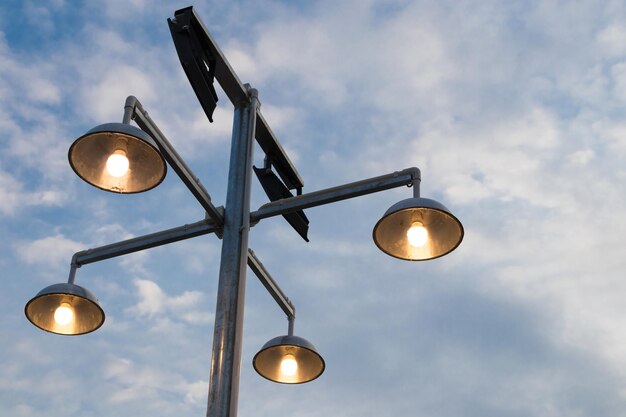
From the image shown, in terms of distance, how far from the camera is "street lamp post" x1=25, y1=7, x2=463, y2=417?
20.9 ft

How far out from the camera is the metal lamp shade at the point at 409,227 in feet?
23.1

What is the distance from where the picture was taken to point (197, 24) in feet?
23.3

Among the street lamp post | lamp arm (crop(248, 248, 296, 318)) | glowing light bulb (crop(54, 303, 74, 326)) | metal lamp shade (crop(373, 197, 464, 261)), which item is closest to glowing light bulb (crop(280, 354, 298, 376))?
the street lamp post

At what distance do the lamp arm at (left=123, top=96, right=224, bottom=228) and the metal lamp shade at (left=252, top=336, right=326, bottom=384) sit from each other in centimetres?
164

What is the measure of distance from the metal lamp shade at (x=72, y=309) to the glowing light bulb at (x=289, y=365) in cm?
170

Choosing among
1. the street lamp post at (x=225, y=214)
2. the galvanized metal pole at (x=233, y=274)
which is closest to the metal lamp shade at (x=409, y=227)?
the street lamp post at (x=225, y=214)

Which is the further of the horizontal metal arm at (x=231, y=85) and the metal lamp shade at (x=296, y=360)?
the metal lamp shade at (x=296, y=360)

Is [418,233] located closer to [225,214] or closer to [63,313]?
[225,214]

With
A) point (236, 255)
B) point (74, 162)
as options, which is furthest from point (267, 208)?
point (74, 162)

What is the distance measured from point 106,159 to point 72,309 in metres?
1.83

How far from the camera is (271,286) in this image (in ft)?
26.0

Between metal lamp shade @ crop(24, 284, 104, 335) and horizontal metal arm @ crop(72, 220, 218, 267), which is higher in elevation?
horizontal metal arm @ crop(72, 220, 218, 267)

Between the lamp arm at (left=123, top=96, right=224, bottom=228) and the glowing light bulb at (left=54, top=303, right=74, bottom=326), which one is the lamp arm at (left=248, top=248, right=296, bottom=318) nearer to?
the lamp arm at (left=123, top=96, right=224, bottom=228)

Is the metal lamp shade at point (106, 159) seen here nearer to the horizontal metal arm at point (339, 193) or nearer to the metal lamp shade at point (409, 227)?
the horizontal metal arm at point (339, 193)
